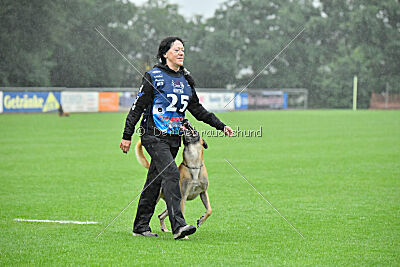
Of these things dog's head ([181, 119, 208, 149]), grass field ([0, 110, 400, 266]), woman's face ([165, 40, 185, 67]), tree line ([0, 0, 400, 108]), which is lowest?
grass field ([0, 110, 400, 266])

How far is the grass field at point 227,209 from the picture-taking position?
229 inches

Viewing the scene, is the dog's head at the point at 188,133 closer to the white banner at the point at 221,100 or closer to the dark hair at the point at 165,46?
the dark hair at the point at 165,46

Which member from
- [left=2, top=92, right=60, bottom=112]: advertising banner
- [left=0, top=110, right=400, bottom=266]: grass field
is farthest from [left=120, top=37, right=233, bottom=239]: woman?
[left=2, top=92, right=60, bottom=112]: advertising banner

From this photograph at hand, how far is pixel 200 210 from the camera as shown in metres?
8.71

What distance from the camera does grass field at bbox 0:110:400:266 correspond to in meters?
5.82

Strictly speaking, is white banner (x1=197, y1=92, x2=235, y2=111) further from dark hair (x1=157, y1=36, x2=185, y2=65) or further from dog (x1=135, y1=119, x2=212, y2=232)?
dark hair (x1=157, y1=36, x2=185, y2=65)

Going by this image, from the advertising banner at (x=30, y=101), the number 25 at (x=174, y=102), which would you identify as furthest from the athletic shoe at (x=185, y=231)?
the advertising banner at (x=30, y=101)

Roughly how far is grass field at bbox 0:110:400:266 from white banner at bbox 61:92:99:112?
27000 millimetres

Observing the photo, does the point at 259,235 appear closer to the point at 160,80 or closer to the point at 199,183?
the point at 199,183

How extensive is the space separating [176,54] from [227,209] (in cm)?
301

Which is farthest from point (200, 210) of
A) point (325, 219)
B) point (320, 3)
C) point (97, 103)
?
point (320, 3)

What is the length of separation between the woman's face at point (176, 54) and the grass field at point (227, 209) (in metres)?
1.87

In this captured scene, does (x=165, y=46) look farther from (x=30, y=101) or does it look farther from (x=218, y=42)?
(x=30, y=101)

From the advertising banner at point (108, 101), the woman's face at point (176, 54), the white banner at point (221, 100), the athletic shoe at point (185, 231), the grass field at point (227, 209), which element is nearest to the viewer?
the grass field at point (227, 209)
